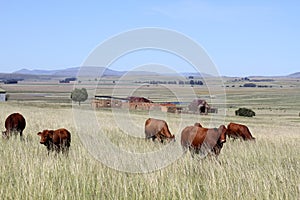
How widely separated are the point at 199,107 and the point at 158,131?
115ft

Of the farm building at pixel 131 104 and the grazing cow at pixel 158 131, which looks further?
the farm building at pixel 131 104

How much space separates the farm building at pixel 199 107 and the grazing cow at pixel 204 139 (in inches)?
1405

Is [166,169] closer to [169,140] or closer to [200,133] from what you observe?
[200,133]

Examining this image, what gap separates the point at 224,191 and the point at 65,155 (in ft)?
14.8

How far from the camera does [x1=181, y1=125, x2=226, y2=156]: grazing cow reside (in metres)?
10.3

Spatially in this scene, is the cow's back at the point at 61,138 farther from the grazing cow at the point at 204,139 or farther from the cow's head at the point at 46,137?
the grazing cow at the point at 204,139

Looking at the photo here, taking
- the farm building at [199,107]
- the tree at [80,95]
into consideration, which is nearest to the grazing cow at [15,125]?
the farm building at [199,107]

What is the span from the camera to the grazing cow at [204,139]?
33.9ft

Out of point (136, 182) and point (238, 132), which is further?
point (238, 132)

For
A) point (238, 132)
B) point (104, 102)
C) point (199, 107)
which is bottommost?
point (199, 107)

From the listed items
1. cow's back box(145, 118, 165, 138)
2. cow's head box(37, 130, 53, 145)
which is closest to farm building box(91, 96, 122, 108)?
cow's back box(145, 118, 165, 138)

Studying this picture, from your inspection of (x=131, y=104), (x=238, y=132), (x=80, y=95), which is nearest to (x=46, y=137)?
(x=238, y=132)

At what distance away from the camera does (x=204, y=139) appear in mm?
10875

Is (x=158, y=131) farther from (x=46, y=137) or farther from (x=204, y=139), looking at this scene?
(x=46, y=137)
